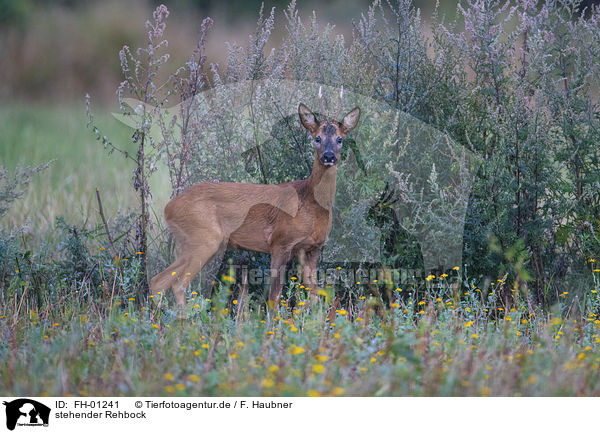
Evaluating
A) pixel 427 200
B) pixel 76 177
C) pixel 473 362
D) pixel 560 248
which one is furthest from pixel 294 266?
pixel 76 177

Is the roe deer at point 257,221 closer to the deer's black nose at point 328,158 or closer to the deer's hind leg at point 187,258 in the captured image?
the deer's hind leg at point 187,258

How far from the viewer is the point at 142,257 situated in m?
6.30

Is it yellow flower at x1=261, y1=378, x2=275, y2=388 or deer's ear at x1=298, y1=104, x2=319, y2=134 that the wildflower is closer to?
yellow flower at x1=261, y1=378, x2=275, y2=388

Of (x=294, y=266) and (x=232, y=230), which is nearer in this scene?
(x=232, y=230)

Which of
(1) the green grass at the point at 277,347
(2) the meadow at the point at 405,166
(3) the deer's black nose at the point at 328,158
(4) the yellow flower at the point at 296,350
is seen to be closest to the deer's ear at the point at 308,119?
(3) the deer's black nose at the point at 328,158

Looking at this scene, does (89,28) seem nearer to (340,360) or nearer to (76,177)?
(76,177)

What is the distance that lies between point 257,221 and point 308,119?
37.5 inches

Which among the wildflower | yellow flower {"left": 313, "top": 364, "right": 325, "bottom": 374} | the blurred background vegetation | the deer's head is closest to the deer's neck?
the deer's head

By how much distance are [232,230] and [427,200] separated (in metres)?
1.70

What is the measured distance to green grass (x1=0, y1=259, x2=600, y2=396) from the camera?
11.9 ft

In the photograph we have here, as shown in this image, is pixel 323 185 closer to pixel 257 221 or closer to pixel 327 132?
pixel 327 132

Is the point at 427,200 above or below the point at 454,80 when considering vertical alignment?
below

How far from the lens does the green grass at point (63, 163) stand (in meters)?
7.96
